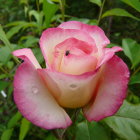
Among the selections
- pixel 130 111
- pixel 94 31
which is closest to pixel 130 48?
pixel 130 111


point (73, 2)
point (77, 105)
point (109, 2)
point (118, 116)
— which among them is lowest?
point (73, 2)

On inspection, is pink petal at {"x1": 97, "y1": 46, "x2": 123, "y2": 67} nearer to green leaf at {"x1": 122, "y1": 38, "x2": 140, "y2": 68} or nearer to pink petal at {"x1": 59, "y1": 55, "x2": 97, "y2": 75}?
pink petal at {"x1": 59, "y1": 55, "x2": 97, "y2": 75}

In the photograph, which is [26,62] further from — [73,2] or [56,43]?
[73,2]

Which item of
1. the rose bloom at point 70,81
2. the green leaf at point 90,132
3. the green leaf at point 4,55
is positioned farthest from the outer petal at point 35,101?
the green leaf at point 4,55

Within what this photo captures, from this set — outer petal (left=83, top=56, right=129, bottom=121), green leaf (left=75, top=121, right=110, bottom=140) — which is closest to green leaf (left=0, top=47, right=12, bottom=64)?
green leaf (left=75, top=121, right=110, bottom=140)

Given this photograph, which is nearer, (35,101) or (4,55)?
(35,101)

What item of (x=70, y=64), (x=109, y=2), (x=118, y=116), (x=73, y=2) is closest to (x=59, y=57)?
(x=70, y=64)

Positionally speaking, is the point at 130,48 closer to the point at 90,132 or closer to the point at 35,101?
the point at 90,132
